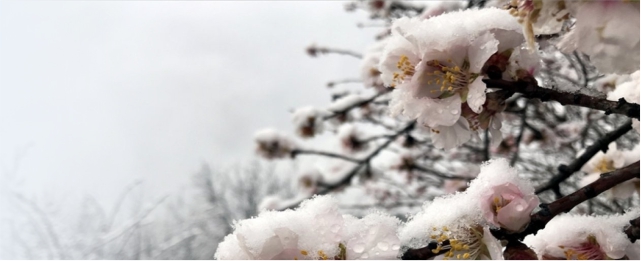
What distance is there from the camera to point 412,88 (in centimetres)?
73

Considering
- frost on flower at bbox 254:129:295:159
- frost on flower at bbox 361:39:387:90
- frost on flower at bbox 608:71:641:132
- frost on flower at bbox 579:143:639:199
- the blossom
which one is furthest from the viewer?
frost on flower at bbox 254:129:295:159

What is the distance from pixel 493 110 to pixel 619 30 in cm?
23

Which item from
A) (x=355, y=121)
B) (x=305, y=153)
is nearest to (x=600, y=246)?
(x=305, y=153)

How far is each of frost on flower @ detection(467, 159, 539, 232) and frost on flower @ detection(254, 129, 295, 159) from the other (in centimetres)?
264

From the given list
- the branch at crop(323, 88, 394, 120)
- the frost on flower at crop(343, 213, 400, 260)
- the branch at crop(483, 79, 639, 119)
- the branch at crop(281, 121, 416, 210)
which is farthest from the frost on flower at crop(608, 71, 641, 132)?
the branch at crop(323, 88, 394, 120)

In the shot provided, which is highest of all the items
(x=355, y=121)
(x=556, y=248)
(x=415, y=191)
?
(x=556, y=248)

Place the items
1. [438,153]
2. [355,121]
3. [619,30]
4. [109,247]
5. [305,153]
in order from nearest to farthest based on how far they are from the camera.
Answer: [619,30], [305,153], [355,121], [438,153], [109,247]

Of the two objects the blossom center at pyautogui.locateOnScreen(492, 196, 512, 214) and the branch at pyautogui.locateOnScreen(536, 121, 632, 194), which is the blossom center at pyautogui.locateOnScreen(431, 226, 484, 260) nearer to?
the blossom center at pyautogui.locateOnScreen(492, 196, 512, 214)

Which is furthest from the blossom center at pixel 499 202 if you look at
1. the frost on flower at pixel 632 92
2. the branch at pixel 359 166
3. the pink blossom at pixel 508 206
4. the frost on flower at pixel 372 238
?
the branch at pixel 359 166

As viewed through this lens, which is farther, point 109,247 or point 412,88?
point 109,247

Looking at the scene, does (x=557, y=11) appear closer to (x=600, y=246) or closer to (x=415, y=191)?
(x=600, y=246)

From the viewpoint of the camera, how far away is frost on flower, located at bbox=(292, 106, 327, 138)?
124 inches

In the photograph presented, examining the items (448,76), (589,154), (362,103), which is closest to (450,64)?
(448,76)

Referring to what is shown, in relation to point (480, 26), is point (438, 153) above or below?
below
